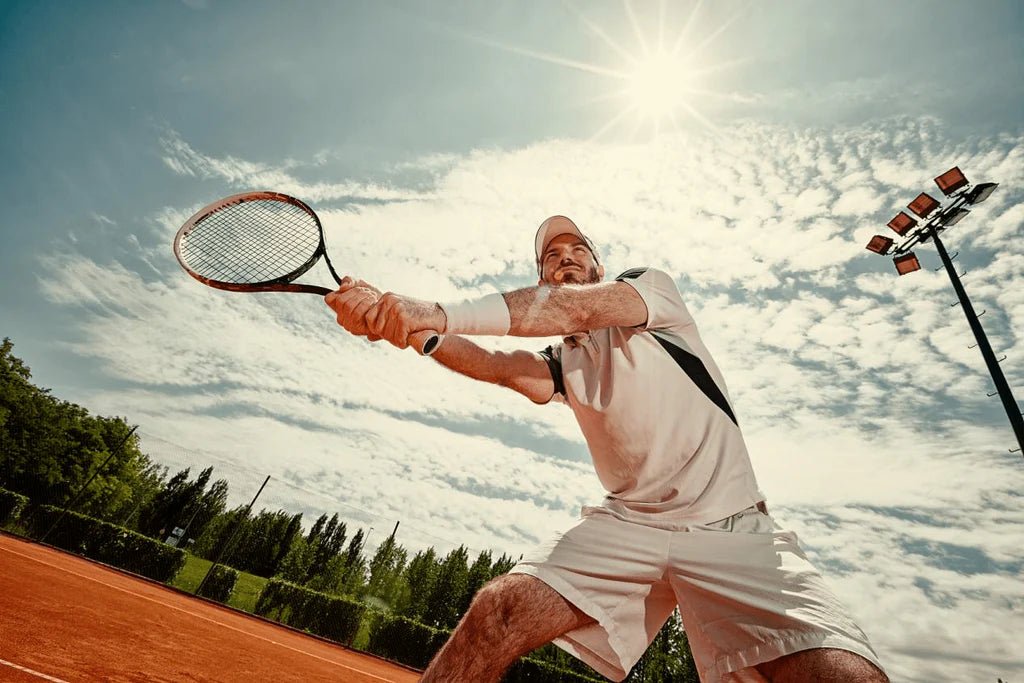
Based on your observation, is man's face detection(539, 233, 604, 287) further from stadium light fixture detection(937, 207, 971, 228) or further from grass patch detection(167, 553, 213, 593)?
grass patch detection(167, 553, 213, 593)

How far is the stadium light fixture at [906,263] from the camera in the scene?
11.8m

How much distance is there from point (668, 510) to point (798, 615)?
564 millimetres

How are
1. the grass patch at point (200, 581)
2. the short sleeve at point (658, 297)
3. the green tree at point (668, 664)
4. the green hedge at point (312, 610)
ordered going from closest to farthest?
the short sleeve at point (658, 297), the green tree at point (668, 664), the green hedge at point (312, 610), the grass patch at point (200, 581)

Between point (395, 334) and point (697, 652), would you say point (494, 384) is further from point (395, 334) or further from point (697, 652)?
point (697, 652)

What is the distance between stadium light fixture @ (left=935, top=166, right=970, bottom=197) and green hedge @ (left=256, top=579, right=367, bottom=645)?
19.0 m

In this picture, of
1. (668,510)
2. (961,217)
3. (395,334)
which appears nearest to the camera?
(395,334)

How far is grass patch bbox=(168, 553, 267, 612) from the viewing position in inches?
679

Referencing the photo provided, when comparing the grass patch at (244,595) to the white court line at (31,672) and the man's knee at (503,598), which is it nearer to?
the white court line at (31,672)

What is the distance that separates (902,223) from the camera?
11430mm

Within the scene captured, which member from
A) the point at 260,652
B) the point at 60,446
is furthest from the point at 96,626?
the point at 60,446

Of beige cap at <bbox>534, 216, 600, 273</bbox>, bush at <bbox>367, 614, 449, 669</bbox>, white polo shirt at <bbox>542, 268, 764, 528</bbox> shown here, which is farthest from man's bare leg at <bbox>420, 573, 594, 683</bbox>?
bush at <bbox>367, 614, 449, 669</bbox>

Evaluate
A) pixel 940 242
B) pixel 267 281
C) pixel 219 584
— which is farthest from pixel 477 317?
pixel 219 584

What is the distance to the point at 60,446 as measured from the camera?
3803 cm

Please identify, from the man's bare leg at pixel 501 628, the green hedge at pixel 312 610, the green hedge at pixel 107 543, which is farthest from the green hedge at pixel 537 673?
the man's bare leg at pixel 501 628
